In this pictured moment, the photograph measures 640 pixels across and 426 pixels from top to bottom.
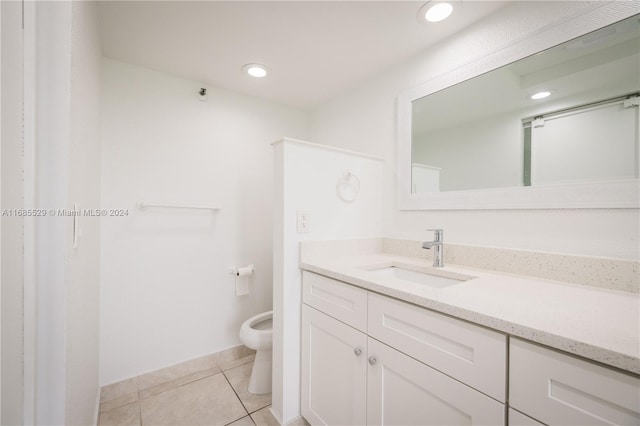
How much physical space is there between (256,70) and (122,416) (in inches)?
89.2

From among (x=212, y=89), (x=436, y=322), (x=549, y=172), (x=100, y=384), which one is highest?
(x=212, y=89)

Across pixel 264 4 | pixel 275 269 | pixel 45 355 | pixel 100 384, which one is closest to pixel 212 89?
pixel 264 4

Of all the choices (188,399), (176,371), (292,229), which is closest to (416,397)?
(292,229)

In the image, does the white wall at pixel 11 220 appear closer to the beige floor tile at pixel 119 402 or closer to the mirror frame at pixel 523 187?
the beige floor tile at pixel 119 402

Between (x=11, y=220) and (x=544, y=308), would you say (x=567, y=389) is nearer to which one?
(x=544, y=308)

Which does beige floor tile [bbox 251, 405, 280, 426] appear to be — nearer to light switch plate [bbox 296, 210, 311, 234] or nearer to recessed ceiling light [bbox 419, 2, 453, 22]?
light switch plate [bbox 296, 210, 311, 234]

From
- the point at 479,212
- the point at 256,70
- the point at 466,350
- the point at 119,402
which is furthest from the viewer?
the point at 256,70

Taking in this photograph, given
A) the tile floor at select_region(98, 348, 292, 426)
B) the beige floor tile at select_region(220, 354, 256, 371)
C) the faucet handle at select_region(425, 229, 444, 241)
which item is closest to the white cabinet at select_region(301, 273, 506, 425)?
the tile floor at select_region(98, 348, 292, 426)

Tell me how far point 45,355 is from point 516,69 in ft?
6.35

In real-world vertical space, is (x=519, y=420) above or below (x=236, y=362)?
above

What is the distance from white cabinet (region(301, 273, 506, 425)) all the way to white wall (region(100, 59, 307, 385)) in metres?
0.94

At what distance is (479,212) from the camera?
53.1 inches

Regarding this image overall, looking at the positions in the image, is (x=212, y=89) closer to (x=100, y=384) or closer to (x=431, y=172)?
(x=431, y=172)

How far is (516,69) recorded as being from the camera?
4.05 feet
